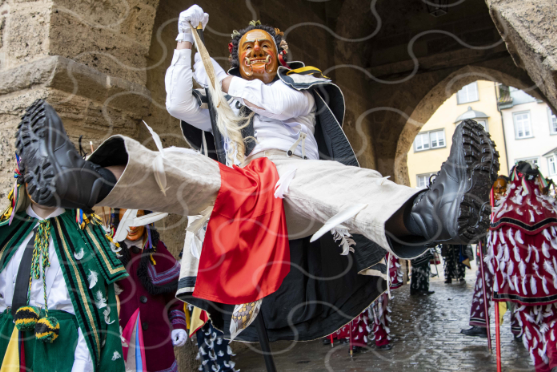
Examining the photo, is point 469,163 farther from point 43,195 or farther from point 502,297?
point 502,297

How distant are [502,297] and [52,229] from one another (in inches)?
140

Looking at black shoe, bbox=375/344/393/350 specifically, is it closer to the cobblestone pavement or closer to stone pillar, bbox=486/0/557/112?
the cobblestone pavement

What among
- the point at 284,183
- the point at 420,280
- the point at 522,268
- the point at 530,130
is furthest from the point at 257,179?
the point at 530,130

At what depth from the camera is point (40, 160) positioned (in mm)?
1527

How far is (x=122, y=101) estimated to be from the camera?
12.3 ft

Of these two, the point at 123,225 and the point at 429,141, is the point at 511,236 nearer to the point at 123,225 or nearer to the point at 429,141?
the point at 123,225

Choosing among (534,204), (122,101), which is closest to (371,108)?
(534,204)

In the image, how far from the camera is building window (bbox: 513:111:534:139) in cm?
2452

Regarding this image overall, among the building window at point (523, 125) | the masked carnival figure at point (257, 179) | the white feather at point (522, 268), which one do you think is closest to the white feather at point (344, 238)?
the masked carnival figure at point (257, 179)

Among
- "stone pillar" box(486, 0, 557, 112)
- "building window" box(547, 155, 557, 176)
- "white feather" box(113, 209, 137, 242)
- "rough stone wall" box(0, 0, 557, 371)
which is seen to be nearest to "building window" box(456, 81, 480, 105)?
"building window" box(547, 155, 557, 176)

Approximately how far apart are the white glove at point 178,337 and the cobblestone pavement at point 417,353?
1880 mm

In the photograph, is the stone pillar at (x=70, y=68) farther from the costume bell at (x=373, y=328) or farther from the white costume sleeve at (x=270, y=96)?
the costume bell at (x=373, y=328)

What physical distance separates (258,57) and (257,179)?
889 mm

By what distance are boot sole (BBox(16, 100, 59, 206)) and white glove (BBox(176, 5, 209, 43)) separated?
858 mm
